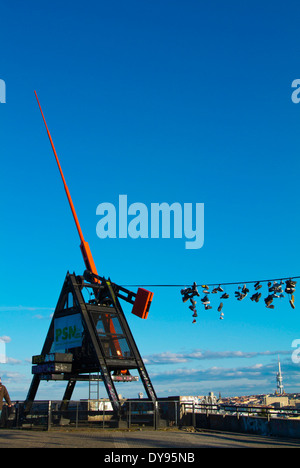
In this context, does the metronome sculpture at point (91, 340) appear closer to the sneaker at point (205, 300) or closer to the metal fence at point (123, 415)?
the metal fence at point (123, 415)

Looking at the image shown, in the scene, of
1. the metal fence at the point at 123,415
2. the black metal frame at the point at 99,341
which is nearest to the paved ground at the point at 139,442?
the metal fence at the point at 123,415

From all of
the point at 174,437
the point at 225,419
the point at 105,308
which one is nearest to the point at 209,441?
the point at 174,437

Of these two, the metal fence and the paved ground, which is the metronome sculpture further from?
the paved ground

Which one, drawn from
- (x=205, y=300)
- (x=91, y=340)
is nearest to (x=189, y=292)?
(x=205, y=300)

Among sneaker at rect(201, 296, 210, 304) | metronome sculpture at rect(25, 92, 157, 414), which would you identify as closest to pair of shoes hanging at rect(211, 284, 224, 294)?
sneaker at rect(201, 296, 210, 304)

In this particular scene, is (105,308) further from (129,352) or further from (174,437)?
(174,437)

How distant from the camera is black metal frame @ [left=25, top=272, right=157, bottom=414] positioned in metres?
28.1

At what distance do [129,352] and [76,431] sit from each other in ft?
22.9

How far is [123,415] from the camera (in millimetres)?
25734

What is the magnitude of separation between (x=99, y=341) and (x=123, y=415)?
462 centimetres

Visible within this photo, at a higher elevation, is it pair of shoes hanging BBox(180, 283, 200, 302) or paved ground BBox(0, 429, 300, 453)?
pair of shoes hanging BBox(180, 283, 200, 302)

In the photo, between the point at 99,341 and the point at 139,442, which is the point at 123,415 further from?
the point at 139,442

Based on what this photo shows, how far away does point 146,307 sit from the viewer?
29.5 meters

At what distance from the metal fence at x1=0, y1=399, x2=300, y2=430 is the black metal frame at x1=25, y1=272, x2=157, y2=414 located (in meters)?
0.95
